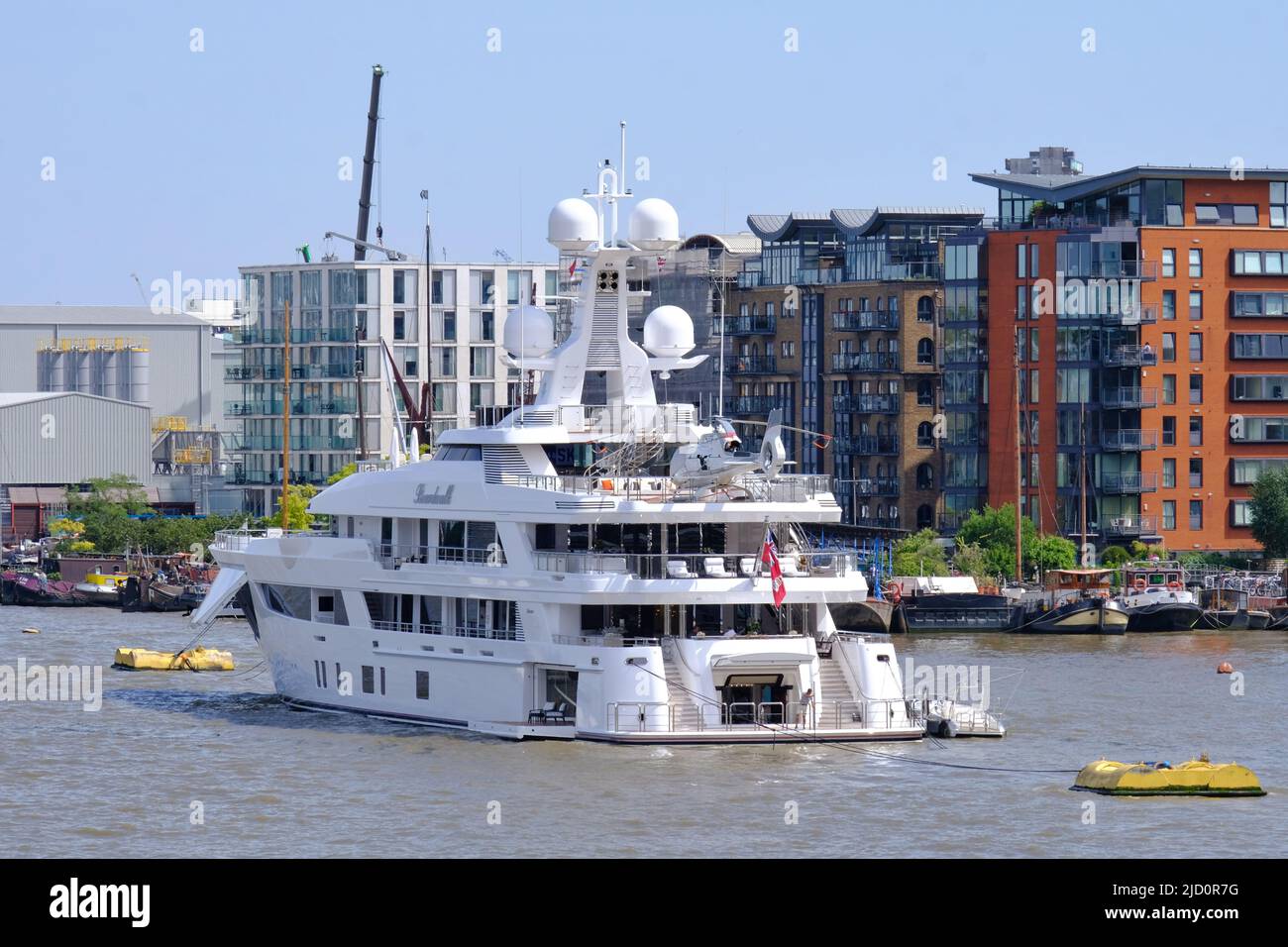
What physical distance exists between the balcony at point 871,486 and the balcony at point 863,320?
7.93 meters

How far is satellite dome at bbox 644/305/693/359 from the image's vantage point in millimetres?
→ 56719

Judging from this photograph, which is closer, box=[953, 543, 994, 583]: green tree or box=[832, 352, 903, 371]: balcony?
box=[953, 543, 994, 583]: green tree

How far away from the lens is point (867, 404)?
126750 mm

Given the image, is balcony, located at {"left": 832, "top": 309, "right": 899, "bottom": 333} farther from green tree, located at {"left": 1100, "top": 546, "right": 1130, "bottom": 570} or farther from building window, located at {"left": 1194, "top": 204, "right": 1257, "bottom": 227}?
green tree, located at {"left": 1100, "top": 546, "right": 1130, "bottom": 570}

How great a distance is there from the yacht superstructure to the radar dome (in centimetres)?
5

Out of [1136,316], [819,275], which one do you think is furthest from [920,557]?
[819,275]

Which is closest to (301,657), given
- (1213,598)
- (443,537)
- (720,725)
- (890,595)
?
(443,537)

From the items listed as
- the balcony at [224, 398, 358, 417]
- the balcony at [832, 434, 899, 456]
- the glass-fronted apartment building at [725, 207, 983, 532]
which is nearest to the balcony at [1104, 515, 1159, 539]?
the glass-fronted apartment building at [725, 207, 983, 532]

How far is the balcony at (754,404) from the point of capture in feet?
440

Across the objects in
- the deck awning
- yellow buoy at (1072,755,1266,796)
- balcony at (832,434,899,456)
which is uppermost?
balcony at (832,434,899,456)

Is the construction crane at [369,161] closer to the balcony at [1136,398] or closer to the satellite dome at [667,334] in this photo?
the balcony at [1136,398]

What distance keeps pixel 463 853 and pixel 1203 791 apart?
1416 centimetres

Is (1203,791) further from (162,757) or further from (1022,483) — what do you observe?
(1022,483)

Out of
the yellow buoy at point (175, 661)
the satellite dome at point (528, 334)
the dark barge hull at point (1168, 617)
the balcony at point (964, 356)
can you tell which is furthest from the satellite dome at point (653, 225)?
the balcony at point (964, 356)
